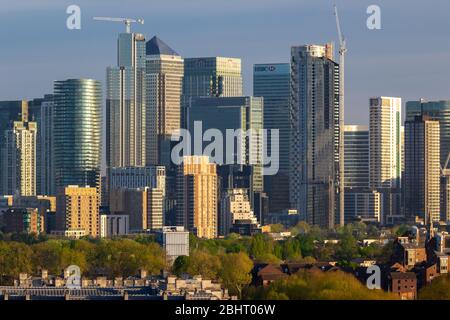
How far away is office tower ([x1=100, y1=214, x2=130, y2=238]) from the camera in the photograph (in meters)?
170

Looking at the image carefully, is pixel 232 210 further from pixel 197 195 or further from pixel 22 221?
pixel 22 221

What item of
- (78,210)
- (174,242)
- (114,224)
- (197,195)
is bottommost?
(114,224)

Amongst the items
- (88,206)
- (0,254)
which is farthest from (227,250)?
(88,206)

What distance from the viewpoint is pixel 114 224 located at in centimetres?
17312

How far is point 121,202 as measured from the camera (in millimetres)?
185625

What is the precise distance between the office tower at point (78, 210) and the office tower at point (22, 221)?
2.17 metres

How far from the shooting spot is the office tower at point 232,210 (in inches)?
7037

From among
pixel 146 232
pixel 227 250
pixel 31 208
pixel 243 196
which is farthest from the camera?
pixel 243 196

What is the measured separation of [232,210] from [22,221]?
2455cm

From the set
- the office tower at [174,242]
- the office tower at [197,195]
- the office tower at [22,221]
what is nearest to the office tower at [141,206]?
the office tower at [197,195]

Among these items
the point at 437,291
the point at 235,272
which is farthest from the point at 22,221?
the point at 437,291

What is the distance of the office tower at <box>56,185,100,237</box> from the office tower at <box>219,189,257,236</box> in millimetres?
10338
